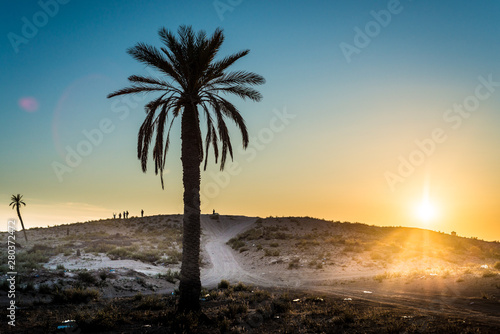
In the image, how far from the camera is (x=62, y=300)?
14578mm

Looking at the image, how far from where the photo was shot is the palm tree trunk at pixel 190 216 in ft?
39.3

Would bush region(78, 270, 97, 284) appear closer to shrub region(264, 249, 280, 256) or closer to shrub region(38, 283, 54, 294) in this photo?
shrub region(38, 283, 54, 294)

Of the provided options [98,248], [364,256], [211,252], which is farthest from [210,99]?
[211,252]

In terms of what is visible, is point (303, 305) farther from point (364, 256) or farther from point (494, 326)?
point (364, 256)

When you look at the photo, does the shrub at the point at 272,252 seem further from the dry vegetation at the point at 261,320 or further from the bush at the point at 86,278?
the dry vegetation at the point at 261,320

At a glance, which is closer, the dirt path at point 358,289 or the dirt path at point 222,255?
the dirt path at point 358,289

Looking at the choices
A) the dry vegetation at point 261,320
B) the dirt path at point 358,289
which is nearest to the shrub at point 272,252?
the dirt path at point 358,289

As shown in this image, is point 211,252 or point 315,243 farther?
point 211,252

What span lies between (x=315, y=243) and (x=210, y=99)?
28.1 m

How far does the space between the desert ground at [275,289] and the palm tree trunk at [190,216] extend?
0.97 meters

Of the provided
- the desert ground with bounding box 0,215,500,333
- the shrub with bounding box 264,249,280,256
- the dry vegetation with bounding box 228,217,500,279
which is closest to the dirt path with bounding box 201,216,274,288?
the desert ground with bounding box 0,215,500,333

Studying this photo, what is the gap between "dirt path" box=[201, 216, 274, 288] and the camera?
24.6m

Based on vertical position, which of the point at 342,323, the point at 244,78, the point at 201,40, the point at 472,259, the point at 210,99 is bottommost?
→ the point at 472,259

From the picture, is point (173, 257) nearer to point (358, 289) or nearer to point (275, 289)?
point (275, 289)
